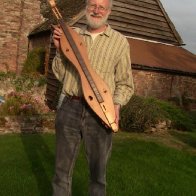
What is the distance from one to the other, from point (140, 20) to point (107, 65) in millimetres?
16272

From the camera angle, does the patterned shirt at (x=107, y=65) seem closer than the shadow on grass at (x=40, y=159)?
Yes

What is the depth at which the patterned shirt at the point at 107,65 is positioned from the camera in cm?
420

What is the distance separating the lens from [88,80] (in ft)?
13.3

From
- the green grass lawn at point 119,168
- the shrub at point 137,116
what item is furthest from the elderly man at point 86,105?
the shrub at point 137,116

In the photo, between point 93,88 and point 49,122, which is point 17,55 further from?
point 93,88

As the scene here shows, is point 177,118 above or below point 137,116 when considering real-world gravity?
below

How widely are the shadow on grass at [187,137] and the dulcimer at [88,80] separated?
8.01 metres

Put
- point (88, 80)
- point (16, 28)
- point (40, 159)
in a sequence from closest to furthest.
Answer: point (88, 80), point (40, 159), point (16, 28)

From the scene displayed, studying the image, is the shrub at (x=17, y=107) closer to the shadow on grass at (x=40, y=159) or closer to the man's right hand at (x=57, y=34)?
the shadow on grass at (x=40, y=159)

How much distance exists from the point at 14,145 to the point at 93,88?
5.80m

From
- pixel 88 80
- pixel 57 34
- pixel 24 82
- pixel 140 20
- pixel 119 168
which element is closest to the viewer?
pixel 88 80

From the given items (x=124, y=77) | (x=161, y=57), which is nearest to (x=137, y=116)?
(x=161, y=57)

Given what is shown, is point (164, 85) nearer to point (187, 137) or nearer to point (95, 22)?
point (187, 137)

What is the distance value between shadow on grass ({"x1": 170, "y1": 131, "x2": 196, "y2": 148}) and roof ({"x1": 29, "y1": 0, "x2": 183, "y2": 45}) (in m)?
6.97
